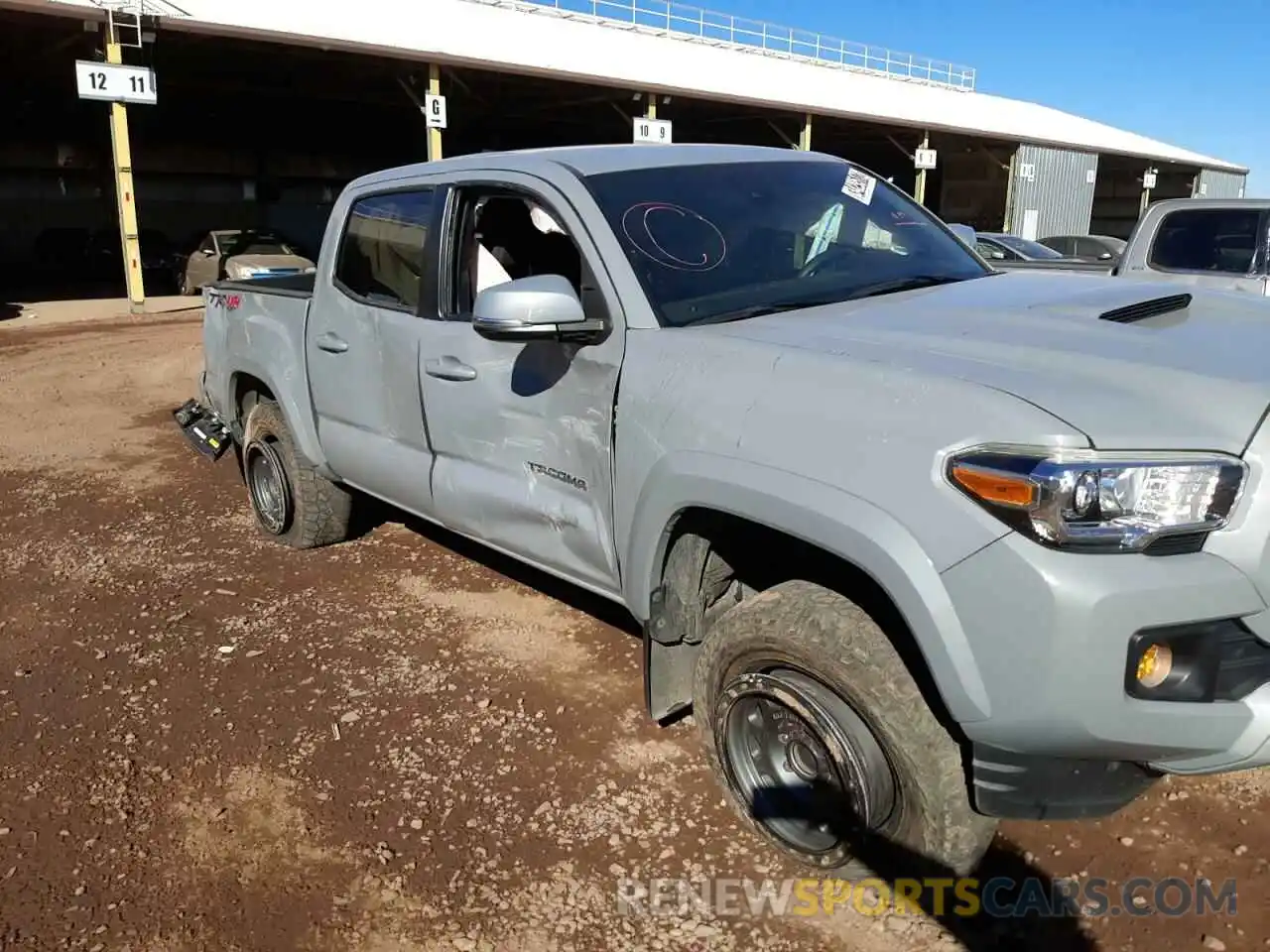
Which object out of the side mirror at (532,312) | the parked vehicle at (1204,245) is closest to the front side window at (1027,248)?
the parked vehicle at (1204,245)

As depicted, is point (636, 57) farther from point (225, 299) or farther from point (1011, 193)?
point (225, 299)

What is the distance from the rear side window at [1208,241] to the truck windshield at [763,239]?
4204mm

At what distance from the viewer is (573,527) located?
327 cm

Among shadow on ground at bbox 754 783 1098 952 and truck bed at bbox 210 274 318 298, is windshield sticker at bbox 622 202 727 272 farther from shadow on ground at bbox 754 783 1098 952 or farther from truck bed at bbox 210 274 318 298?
truck bed at bbox 210 274 318 298

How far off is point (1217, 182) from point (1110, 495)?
45754 millimetres

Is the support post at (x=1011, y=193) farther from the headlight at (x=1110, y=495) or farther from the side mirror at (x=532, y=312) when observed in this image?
the headlight at (x=1110, y=495)

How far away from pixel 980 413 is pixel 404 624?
119 inches

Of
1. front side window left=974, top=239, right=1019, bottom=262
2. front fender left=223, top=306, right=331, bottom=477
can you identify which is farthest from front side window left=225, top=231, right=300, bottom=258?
front fender left=223, top=306, right=331, bottom=477

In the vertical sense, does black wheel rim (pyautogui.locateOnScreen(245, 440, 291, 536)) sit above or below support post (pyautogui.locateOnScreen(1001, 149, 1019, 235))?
below

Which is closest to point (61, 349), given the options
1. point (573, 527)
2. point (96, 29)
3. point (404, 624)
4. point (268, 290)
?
point (96, 29)

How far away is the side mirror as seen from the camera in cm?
286

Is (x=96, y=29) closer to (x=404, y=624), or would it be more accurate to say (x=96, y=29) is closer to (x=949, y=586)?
(x=404, y=624)

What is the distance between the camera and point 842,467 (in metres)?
2.29

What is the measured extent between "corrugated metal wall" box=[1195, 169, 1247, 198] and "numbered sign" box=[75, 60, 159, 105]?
36841mm
